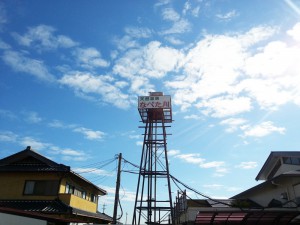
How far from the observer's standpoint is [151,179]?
82.6ft

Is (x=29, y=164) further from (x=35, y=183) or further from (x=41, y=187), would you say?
(x=41, y=187)

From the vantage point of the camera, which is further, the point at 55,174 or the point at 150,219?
the point at 150,219

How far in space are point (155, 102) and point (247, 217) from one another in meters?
13.4

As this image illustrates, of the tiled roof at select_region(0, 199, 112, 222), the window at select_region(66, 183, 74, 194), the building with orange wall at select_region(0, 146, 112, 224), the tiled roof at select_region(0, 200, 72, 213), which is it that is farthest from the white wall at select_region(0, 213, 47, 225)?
the window at select_region(66, 183, 74, 194)

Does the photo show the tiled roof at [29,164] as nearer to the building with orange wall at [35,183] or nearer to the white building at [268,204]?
the building with orange wall at [35,183]

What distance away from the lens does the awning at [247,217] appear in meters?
15.1

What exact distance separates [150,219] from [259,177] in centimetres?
993

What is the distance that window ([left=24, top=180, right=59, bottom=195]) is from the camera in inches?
839

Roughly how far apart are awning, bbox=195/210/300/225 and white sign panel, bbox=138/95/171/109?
1230cm

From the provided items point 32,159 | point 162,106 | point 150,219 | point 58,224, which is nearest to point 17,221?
point 58,224

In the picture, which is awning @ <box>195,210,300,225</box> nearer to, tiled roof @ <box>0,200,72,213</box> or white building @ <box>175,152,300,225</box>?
white building @ <box>175,152,300,225</box>

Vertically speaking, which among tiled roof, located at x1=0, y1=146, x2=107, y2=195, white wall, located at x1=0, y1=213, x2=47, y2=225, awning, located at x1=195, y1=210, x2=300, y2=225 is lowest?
white wall, located at x1=0, y1=213, x2=47, y2=225

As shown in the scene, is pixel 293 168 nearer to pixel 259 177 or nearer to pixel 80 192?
pixel 259 177

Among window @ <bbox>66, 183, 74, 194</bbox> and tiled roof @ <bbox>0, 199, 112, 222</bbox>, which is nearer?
tiled roof @ <bbox>0, 199, 112, 222</bbox>
